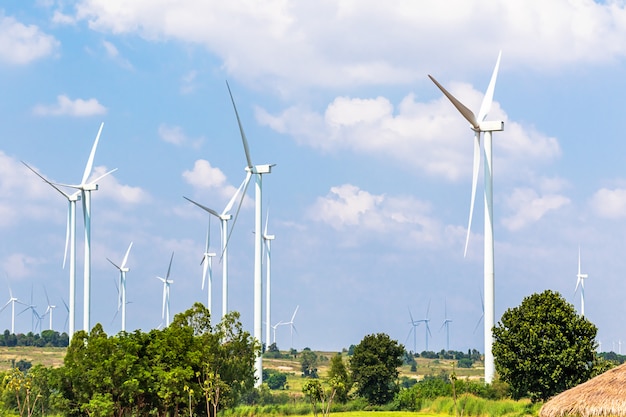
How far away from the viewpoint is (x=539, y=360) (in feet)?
177

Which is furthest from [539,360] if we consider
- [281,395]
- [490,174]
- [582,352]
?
[281,395]

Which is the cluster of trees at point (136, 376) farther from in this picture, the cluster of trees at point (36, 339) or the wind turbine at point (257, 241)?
the cluster of trees at point (36, 339)

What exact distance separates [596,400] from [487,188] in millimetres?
20996

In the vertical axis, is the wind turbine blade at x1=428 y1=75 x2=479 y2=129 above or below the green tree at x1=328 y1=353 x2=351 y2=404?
above

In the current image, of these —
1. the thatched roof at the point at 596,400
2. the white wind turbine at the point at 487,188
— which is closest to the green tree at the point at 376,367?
the white wind turbine at the point at 487,188

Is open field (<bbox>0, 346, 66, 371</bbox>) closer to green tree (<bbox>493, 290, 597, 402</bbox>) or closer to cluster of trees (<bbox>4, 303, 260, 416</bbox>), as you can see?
A: cluster of trees (<bbox>4, 303, 260, 416</bbox>)

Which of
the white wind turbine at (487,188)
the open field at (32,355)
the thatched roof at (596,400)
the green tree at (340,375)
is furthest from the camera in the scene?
the open field at (32,355)

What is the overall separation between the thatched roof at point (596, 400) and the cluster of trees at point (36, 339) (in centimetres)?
12307

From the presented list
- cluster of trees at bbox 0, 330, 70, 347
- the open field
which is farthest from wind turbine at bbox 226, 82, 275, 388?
cluster of trees at bbox 0, 330, 70, 347

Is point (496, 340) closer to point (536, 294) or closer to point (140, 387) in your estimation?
point (536, 294)

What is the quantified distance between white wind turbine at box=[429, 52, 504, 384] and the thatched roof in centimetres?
1369

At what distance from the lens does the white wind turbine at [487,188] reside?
6025cm

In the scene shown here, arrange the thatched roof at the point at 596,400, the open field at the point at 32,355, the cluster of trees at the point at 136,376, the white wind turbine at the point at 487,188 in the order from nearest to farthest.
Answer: the thatched roof at the point at 596,400 → the cluster of trees at the point at 136,376 → the white wind turbine at the point at 487,188 → the open field at the point at 32,355

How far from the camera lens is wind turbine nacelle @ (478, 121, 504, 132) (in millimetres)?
63562
